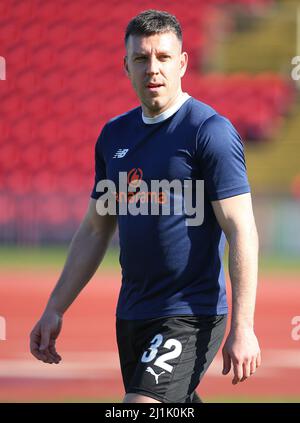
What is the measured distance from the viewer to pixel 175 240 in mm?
3607

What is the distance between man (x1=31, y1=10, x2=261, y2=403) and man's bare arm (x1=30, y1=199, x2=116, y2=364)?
0.32 meters

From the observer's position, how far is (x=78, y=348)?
8.14 m

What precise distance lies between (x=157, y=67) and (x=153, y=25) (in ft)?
0.65

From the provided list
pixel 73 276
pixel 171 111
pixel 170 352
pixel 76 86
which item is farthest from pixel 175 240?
pixel 76 86

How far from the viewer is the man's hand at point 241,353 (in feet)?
10.5

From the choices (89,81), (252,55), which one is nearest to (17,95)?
(89,81)

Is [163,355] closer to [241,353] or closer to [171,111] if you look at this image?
[241,353]

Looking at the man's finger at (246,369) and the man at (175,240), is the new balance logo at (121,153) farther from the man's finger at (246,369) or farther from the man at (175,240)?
the man's finger at (246,369)

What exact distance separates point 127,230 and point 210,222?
1.27 ft

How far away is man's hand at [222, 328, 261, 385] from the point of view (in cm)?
321

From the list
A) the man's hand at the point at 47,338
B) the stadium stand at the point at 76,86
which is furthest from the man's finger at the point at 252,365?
the stadium stand at the point at 76,86

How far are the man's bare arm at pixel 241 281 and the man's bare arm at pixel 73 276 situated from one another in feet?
2.63

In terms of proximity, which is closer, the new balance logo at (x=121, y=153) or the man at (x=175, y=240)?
the man at (x=175, y=240)

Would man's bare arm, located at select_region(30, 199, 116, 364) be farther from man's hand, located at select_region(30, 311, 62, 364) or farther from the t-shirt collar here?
the t-shirt collar
